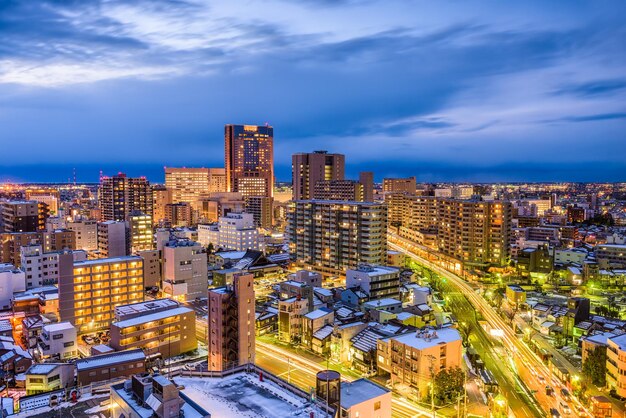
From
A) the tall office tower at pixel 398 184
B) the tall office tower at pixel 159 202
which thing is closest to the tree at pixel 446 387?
the tall office tower at pixel 159 202

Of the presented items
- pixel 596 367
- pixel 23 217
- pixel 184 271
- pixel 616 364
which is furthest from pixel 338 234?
pixel 23 217

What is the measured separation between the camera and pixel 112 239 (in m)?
46.1

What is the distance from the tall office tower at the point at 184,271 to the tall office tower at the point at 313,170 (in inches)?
1661

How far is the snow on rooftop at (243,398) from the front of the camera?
1189cm

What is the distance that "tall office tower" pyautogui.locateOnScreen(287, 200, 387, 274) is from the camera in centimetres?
3966

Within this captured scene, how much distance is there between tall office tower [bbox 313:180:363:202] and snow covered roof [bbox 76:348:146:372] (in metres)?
52.7

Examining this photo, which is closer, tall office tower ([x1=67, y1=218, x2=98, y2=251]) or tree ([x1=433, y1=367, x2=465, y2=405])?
tree ([x1=433, y1=367, x2=465, y2=405])

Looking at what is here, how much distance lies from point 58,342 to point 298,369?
12177 millimetres

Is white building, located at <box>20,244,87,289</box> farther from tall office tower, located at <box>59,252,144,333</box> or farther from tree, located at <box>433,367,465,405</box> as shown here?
tree, located at <box>433,367,465,405</box>

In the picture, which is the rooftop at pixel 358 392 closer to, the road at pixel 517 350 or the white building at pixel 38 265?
the road at pixel 517 350

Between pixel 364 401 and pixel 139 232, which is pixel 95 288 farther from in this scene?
pixel 139 232

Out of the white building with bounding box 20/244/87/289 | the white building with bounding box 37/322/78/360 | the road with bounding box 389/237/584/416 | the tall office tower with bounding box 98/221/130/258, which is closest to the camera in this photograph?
the road with bounding box 389/237/584/416

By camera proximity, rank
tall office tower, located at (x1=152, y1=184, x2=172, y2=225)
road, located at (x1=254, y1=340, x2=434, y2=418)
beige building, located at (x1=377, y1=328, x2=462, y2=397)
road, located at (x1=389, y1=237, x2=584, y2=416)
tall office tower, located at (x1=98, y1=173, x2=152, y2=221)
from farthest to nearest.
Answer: tall office tower, located at (x1=152, y1=184, x2=172, y2=225) → tall office tower, located at (x1=98, y1=173, x2=152, y2=221) → road, located at (x1=389, y1=237, x2=584, y2=416) → beige building, located at (x1=377, y1=328, x2=462, y2=397) → road, located at (x1=254, y1=340, x2=434, y2=418)

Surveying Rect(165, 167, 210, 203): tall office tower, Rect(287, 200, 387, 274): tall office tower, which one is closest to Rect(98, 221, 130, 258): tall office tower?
Rect(287, 200, 387, 274): tall office tower
